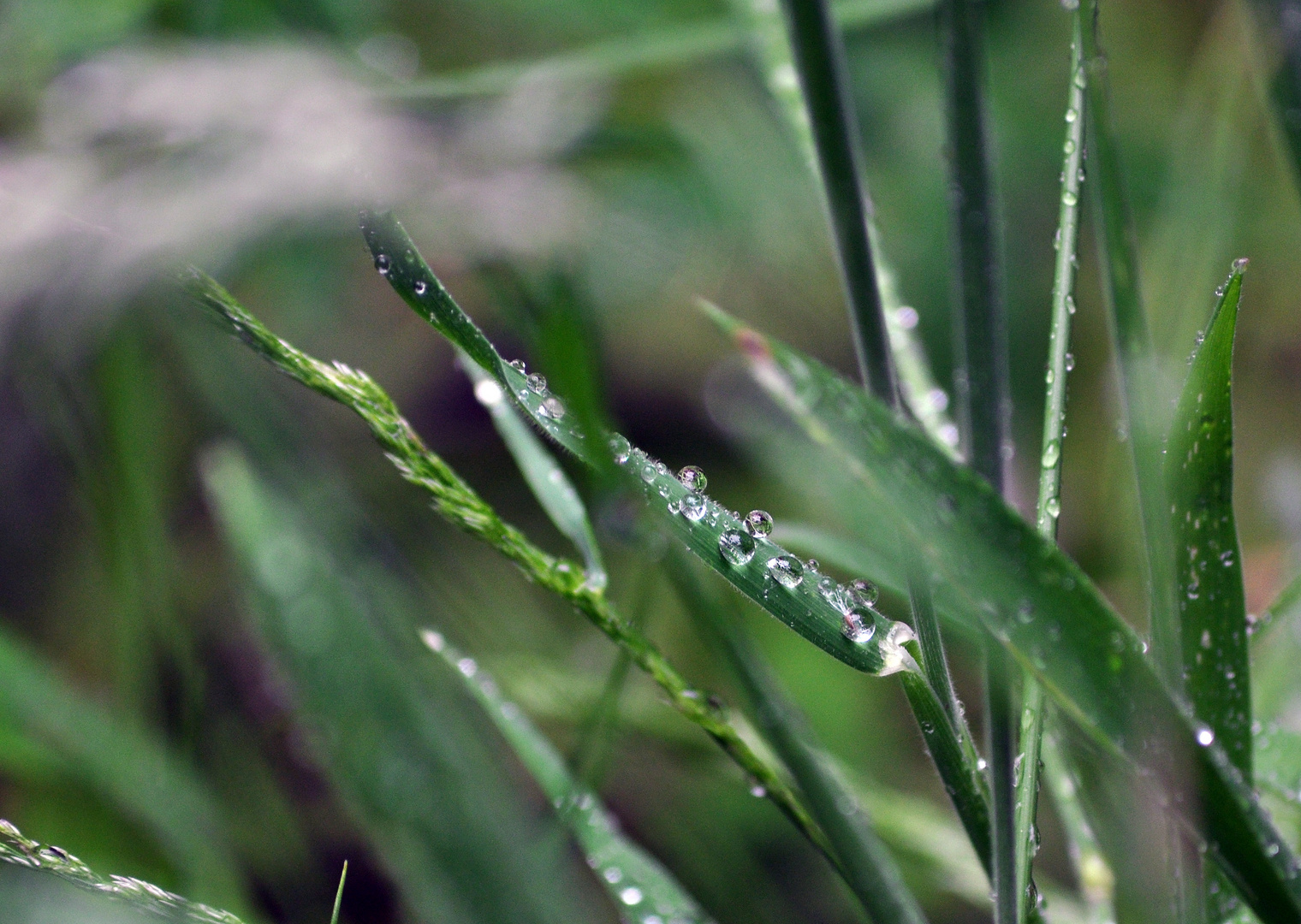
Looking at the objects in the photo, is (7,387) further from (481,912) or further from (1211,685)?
(1211,685)

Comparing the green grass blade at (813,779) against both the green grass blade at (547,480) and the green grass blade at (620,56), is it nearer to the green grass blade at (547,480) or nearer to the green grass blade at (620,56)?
the green grass blade at (547,480)

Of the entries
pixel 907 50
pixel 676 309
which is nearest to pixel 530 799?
pixel 676 309

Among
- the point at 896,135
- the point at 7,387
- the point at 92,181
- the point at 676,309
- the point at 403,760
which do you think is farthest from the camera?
the point at 676,309

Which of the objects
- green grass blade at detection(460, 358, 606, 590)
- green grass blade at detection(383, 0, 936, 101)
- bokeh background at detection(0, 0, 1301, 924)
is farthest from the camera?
green grass blade at detection(383, 0, 936, 101)

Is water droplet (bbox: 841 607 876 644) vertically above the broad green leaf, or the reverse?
the broad green leaf

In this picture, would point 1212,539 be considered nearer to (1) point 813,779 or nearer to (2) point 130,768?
(1) point 813,779

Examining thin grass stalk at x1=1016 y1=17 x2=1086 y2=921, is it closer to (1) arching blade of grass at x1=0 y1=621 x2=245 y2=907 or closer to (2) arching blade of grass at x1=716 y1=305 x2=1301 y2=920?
(2) arching blade of grass at x1=716 y1=305 x2=1301 y2=920

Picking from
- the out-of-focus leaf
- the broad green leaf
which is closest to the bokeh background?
the out-of-focus leaf
